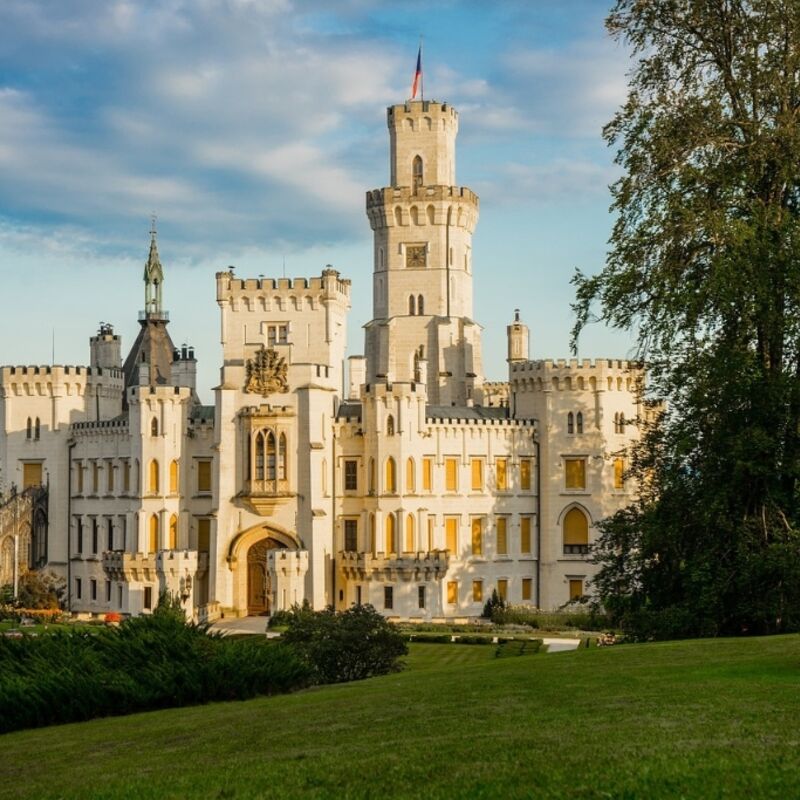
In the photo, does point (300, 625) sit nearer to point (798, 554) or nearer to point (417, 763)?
point (798, 554)

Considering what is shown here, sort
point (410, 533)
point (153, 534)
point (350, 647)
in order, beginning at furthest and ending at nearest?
point (153, 534) < point (410, 533) < point (350, 647)

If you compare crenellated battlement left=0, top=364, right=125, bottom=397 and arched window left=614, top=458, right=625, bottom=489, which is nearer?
arched window left=614, top=458, right=625, bottom=489

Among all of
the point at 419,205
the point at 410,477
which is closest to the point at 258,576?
the point at 410,477

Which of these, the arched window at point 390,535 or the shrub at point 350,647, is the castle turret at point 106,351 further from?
the shrub at point 350,647

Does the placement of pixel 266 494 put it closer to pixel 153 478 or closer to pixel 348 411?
pixel 153 478

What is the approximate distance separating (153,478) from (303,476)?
25.6 feet

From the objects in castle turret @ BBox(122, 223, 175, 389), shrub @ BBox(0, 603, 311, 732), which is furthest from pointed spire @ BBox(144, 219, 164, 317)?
shrub @ BBox(0, 603, 311, 732)

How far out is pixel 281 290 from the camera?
2965 inches

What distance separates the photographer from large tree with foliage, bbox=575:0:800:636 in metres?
36.3

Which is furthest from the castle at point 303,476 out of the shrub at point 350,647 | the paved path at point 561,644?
the shrub at point 350,647

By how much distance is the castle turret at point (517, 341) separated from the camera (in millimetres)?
85250

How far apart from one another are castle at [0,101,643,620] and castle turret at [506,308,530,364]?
0.97 ft

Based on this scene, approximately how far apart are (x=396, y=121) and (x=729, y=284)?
178ft

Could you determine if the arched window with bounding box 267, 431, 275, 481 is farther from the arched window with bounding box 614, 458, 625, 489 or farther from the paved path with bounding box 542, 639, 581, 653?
the paved path with bounding box 542, 639, 581, 653
